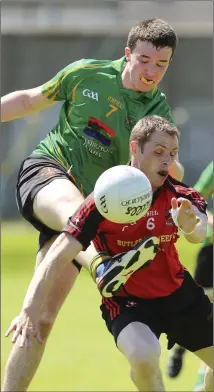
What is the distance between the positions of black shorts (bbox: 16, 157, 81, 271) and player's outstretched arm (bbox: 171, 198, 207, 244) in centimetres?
104

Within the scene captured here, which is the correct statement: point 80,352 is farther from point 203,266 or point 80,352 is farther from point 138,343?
point 138,343

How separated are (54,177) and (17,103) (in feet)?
2.38

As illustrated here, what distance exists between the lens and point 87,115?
21.4 ft

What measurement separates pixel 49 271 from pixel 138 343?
25.2 inches

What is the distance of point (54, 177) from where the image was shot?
6.21 metres

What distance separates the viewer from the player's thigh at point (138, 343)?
5.34 metres

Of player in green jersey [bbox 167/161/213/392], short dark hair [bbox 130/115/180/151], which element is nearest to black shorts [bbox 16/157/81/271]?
short dark hair [bbox 130/115/180/151]

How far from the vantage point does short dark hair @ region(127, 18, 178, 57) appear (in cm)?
622

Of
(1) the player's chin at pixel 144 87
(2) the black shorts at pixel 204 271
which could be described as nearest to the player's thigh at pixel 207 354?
(1) the player's chin at pixel 144 87

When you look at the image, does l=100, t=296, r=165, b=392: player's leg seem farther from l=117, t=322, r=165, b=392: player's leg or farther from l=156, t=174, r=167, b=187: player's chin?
l=156, t=174, r=167, b=187: player's chin

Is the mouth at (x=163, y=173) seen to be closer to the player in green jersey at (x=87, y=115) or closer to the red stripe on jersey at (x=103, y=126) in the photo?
the player in green jersey at (x=87, y=115)

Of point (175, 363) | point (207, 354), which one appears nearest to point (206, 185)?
point (175, 363)

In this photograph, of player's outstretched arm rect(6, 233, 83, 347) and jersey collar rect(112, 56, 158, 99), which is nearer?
player's outstretched arm rect(6, 233, 83, 347)

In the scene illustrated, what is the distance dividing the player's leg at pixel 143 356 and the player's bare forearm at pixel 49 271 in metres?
0.54
